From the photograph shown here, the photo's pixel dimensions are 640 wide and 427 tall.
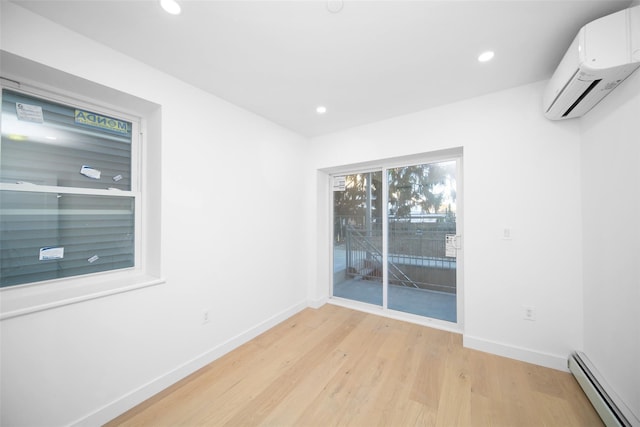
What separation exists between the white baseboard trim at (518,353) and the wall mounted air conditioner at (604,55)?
216 cm

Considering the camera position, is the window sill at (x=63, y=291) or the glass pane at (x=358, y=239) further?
the glass pane at (x=358, y=239)

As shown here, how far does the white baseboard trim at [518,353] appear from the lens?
2.00 m

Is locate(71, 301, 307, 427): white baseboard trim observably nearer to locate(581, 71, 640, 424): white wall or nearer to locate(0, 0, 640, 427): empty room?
locate(0, 0, 640, 427): empty room

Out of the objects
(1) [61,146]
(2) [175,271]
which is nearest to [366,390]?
(2) [175,271]

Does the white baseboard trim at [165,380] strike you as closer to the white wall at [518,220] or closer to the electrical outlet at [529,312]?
the white wall at [518,220]

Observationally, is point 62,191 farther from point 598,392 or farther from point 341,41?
point 598,392

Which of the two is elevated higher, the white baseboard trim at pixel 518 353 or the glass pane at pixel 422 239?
the glass pane at pixel 422 239

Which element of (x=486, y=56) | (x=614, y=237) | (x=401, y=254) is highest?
(x=486, y=56)

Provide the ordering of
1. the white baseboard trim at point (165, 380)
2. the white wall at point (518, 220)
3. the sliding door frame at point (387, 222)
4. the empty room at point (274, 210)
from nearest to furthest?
the empty room at point (274, 210) < the white baseboard trim at point (165, 380) < the white wall at point (518, 220) < the sliding door frame at point (387, 222)

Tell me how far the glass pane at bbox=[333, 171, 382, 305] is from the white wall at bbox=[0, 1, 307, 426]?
0.86m

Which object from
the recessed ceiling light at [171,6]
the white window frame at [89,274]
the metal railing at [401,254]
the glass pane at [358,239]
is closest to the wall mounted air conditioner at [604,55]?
the metal railing at [401,254]

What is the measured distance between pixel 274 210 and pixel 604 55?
2938 mm

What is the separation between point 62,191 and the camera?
1.60 m

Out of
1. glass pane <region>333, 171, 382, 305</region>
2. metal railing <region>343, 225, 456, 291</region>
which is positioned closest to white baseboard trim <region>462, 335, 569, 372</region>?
metal railing <region>343, 225, 456, 291</region>
